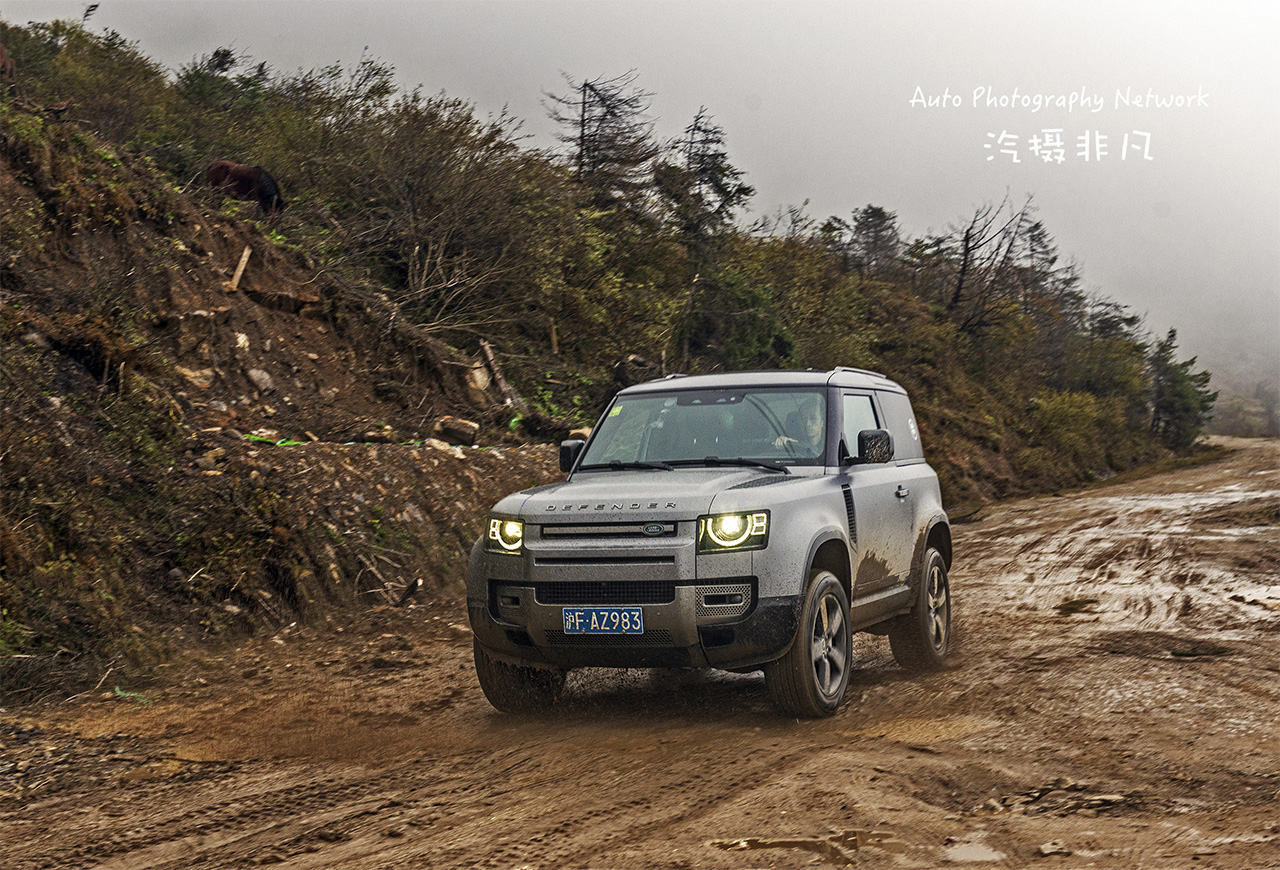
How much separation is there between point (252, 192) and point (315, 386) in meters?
4.36

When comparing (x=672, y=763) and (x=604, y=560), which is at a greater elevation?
(x=604, y=560)

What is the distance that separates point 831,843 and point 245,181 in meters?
15.4

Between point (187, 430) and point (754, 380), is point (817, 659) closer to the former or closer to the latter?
point (754, 380)

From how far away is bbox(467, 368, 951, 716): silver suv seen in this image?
18.5 ft

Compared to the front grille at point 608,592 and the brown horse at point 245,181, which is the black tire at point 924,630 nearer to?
the front grille at point 608,592

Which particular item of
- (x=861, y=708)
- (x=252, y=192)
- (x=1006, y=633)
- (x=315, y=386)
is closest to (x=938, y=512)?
(x=1006, y=633)

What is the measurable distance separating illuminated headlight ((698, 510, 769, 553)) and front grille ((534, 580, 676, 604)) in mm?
294

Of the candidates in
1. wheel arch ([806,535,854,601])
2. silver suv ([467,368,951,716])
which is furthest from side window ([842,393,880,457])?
wheel arch ([806,535,854,601])

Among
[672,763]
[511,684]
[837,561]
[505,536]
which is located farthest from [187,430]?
[672,763]

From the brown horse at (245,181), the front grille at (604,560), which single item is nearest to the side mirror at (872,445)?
the front grille at (604,560)

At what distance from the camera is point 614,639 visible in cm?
568

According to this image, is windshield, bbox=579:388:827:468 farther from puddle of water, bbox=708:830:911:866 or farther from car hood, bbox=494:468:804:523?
puddle of water, bbox=708:830:911:866

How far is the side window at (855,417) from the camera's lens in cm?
708

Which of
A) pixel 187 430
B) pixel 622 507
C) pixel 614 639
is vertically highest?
pixel 187 430
